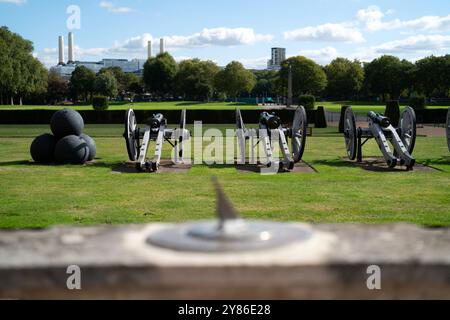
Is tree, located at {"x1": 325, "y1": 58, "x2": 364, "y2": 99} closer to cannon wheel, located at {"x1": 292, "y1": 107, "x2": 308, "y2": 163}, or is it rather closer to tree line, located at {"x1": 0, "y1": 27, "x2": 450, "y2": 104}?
tree line, located at {"x1": 0, "y1": 27, "x2": 450, "y2": 104}

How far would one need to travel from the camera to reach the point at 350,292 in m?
2.04

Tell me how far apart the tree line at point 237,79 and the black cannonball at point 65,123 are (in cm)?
5725

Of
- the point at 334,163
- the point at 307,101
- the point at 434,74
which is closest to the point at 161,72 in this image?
the point at 434,74

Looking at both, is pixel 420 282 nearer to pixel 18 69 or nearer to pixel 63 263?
pixel 63 263

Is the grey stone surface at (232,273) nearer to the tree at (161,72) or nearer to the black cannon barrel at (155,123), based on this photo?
the black cannon barrel at (155,123)

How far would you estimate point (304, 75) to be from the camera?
94.2 meters

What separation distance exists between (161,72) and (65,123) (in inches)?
3765

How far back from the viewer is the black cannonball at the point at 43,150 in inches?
685

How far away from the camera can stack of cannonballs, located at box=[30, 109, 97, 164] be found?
17.1 metres

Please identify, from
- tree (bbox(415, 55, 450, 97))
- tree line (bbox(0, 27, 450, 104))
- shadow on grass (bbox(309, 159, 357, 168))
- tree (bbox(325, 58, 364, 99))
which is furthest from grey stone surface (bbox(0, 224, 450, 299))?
tree (bbox(325, 58, 364, 99))

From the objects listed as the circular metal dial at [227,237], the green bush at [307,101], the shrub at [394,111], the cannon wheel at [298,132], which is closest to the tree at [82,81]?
the green bush at [307,101]

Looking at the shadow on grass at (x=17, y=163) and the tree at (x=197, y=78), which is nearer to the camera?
the shadow on grass at (x=17, y=163)

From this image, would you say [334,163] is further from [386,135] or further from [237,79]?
[237,79]
